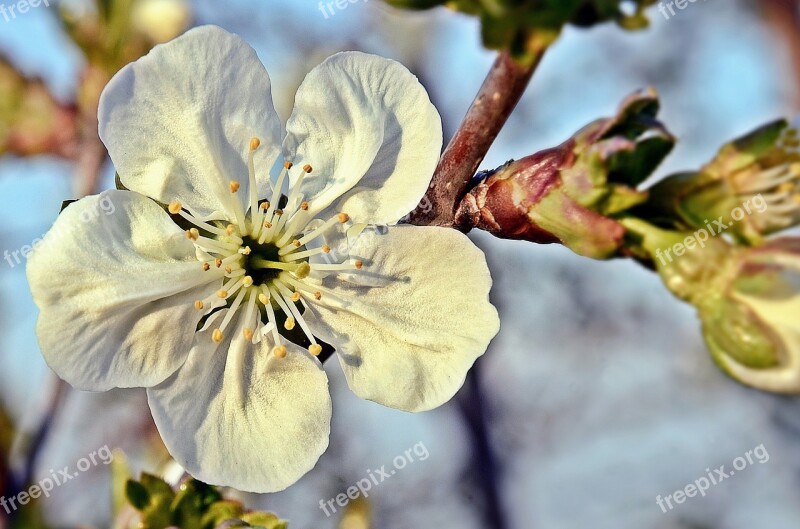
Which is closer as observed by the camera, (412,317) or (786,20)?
(412,317)

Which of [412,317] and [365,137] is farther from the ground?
[365,137]

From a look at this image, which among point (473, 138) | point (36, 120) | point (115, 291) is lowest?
point (36, 120)

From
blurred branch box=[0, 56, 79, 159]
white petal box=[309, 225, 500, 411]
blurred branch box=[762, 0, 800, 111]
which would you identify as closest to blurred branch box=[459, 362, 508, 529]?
blurred branch box=[0, 56, 79, 159]

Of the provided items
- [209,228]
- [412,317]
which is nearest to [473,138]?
[412,317]

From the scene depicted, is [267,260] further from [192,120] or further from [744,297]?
[744,297]

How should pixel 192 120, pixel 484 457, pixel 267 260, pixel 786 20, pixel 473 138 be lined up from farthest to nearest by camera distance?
pixel 786 20, pixel 484 457, pixel 267 260, pixel 192 120, pixel 473 138

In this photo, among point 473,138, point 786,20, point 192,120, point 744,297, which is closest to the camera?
point 744,297

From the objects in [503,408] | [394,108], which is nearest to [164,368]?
[394,108]
